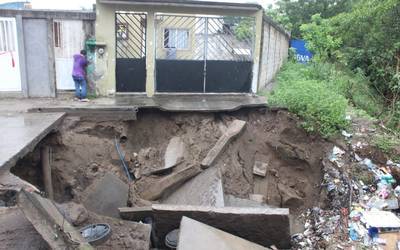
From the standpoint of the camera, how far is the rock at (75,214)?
200 inches

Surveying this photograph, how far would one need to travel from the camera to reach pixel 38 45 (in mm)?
10250

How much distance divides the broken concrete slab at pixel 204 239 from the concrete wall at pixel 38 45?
23.9ft

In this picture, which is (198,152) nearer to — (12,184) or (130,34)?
(12,184)

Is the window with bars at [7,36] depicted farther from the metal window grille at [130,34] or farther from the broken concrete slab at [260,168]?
the broken concrete slab at [260,168]

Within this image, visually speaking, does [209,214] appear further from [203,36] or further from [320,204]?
[203,36]

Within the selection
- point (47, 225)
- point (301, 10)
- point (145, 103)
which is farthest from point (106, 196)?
point (301, 10)

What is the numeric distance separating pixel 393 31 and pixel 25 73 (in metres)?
10.8

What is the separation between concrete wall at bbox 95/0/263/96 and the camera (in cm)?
1020

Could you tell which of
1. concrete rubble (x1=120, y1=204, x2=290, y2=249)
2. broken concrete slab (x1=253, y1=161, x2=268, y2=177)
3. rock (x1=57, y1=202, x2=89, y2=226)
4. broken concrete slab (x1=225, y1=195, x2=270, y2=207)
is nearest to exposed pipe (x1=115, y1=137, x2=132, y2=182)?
broken concrete slab (x1=225, y1=195, x2=270, y2=207)

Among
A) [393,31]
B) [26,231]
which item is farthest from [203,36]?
[26,231]

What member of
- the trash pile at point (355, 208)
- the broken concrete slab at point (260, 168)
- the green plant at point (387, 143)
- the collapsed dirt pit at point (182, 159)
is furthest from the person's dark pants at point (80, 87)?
the green plant at point (387, 143)

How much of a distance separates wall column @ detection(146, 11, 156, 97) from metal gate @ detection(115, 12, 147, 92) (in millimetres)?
121

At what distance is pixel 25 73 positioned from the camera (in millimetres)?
10312

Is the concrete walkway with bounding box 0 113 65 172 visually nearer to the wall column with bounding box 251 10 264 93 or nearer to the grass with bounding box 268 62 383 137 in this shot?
the grass with bounding box 268 62 383 137
